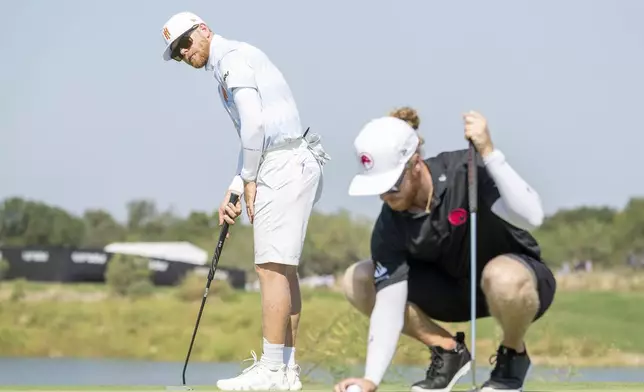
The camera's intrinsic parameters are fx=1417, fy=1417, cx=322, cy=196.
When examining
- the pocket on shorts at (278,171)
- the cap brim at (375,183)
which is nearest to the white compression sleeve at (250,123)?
the pocket on shorts at (278,171)

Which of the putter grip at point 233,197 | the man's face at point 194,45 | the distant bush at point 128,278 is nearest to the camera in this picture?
the man's face at point 194,45

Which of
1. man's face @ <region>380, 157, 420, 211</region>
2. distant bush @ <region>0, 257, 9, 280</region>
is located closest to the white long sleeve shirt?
man's face @ <region>380, 157, 420, 211</region>

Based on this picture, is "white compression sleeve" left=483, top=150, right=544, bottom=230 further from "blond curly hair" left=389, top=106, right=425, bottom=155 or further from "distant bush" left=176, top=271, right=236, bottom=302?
"distant bush" left=176, top=271, right=236, bottom=302

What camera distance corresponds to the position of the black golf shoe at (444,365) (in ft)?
18.5

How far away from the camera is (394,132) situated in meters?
4.91

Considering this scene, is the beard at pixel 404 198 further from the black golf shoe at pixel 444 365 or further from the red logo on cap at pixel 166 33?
the red logo on cap at pixel 166 33

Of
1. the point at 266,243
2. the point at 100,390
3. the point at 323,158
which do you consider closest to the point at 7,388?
the point at 100,390

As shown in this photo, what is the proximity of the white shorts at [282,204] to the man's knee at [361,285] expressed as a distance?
89 centimetres

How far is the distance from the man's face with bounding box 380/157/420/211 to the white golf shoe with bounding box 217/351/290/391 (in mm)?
1595

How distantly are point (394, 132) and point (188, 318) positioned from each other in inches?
1174

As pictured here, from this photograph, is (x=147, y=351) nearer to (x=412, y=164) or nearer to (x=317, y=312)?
(x=317, y=312)

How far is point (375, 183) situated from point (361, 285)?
2.58 ft

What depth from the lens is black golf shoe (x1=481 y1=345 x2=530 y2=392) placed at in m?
5.41

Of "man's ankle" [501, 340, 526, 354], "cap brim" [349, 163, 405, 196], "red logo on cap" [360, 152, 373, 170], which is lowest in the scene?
"man's ankle" [501, 340, 526, 354]
